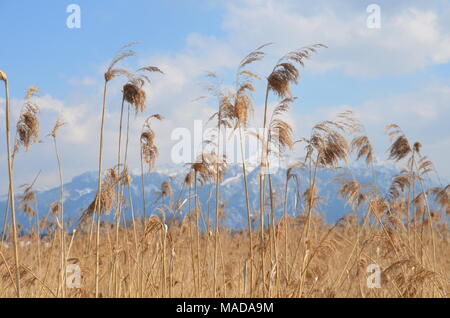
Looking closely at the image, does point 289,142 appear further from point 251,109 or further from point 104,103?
point 104,103

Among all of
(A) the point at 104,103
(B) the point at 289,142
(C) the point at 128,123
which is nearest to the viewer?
(A) the point at 104,103

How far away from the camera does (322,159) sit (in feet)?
11.9

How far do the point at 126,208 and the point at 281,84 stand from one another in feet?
7.52

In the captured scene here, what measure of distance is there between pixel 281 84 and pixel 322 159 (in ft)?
2.28

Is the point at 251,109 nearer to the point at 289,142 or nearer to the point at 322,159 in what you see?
the point at 289,142

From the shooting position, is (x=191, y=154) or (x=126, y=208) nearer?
(x=191, y=154)
